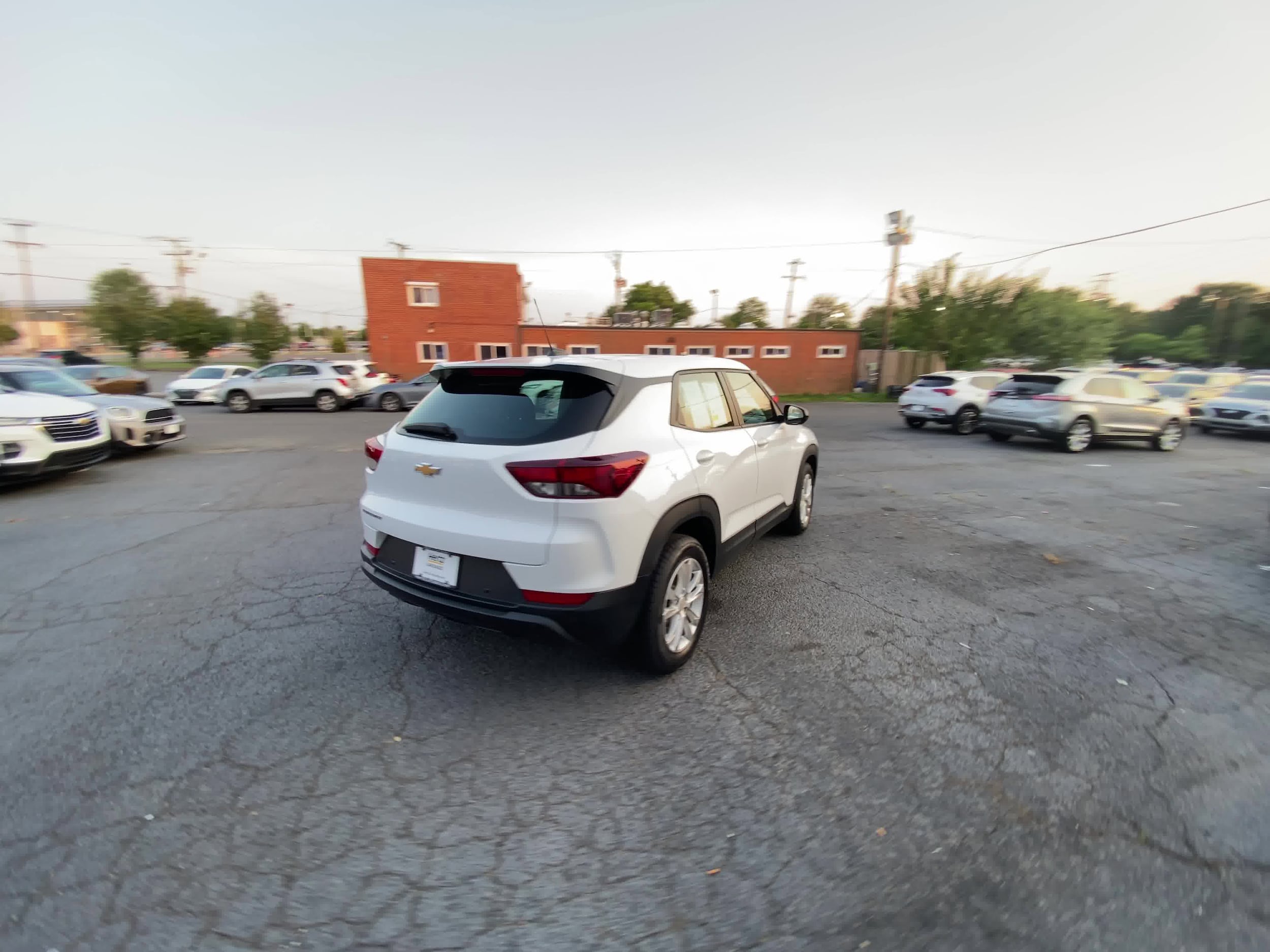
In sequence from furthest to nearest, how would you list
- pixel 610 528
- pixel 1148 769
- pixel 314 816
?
pixel 610 528 < pixel 1148 769 < pixel 314 816

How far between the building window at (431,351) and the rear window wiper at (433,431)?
94.5ft

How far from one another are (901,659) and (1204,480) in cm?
935

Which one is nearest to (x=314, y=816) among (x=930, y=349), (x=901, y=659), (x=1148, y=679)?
(x=901, y=659)

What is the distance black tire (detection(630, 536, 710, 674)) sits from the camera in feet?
9.55

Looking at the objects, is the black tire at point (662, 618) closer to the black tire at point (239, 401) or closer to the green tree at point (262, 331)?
the black tire at point (239, 401)

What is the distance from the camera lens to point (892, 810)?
7.38ft

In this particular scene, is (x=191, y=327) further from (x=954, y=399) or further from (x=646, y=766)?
→ (x=646, y=766)

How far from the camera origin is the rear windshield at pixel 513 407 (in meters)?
2.81

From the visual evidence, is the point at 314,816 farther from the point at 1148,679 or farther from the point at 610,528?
the point at 1148,679

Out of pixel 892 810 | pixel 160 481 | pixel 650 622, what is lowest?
pixel 160 481

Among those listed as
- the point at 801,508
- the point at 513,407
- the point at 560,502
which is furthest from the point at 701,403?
the point at 801,508

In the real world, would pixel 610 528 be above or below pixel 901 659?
above

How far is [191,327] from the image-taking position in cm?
4244

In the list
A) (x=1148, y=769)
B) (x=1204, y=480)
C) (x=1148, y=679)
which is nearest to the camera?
(x=1148, y=769)
